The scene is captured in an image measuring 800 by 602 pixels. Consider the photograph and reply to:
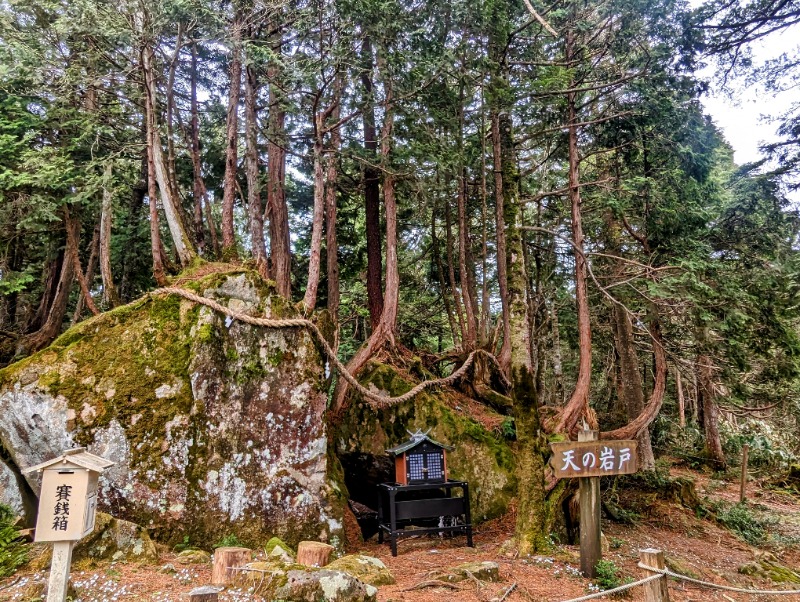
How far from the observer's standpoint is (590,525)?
561 cm

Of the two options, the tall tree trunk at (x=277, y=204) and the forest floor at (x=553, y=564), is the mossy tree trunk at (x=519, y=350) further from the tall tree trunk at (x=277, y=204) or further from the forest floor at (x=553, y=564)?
the tall tree trunk at (x=277, y=204)

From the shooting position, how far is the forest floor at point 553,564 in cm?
454

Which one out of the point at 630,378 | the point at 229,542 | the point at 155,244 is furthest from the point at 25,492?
the point at 630,378

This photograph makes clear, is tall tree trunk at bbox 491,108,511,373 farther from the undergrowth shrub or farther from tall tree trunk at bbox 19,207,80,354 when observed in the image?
tall tree trunk at bbox 19,207,80,354

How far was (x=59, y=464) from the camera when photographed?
145 inches

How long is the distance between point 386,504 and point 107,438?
13.0 ft

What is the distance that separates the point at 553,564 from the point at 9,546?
19.6 ft

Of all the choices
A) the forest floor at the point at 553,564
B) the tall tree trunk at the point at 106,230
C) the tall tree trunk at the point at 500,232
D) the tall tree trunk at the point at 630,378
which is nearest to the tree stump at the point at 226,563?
the forest floor at the point at 553,564

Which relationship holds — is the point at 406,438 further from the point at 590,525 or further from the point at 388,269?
the point at 590,525

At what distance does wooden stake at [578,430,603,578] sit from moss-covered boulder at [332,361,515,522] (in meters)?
2.60

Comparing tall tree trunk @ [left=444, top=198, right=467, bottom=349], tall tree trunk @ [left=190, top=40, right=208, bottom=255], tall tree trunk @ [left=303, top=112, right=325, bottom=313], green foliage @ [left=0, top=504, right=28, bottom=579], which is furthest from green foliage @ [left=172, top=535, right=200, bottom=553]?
tall tree trunk @ [left=444, top=198, right=467, bottom=349]

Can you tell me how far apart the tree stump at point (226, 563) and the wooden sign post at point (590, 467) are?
3.50 metres

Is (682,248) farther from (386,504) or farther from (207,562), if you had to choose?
(207,562)

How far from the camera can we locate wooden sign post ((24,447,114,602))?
3502 millimetres
